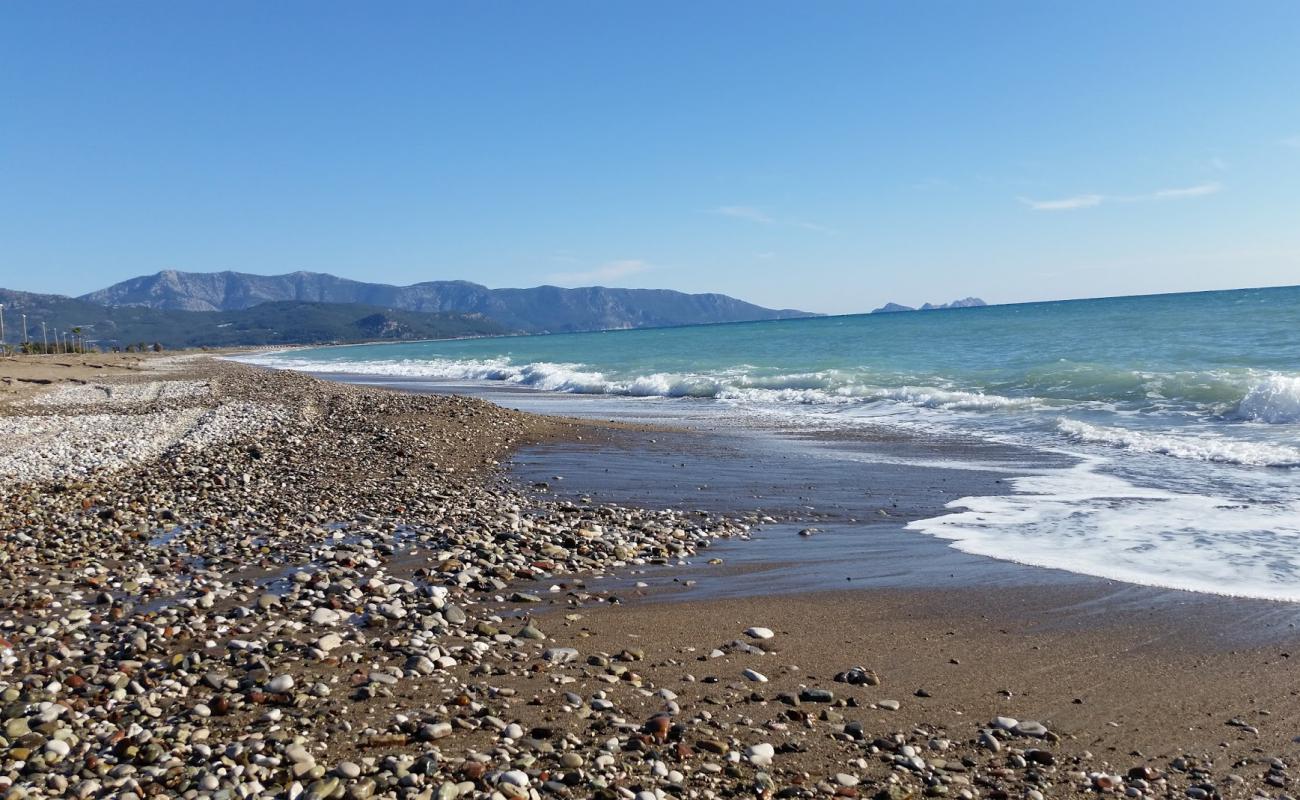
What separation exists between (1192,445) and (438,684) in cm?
1403

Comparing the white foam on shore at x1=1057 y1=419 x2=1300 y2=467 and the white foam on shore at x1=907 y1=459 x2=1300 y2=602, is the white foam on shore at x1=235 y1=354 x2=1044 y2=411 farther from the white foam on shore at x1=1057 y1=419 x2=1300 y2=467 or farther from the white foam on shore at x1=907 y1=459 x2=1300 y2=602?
the white foam on shore at x1=907 y1=459 x2=1300 y2=602

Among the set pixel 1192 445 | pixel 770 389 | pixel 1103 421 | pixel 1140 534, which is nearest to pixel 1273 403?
pixel 1103 421

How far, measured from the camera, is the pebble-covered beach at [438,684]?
3939 mm

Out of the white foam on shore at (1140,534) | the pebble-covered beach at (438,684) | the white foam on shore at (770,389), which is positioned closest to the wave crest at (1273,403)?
the white foam on shore at (770,389)

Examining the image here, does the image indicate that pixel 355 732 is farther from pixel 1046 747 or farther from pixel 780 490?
pixel 780 490

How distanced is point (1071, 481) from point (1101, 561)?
14.5ft

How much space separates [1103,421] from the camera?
18125 mm

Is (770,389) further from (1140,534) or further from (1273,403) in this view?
(1140,534)

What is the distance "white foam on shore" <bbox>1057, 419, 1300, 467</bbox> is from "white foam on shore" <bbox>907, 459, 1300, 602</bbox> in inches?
→ 118

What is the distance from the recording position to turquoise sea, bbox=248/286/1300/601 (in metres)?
8.23

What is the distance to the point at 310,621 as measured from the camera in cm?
610

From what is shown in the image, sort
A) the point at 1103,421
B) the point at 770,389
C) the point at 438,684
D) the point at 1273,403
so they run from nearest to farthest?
the point at 438,684
the point at 1273,403
the point at 1103,421
the point at 770,389

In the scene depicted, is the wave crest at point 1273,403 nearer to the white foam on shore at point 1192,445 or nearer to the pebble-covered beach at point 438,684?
the white foam on shore at point 1192,445

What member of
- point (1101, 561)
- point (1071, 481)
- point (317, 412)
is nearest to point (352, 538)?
point (1101, 561)
